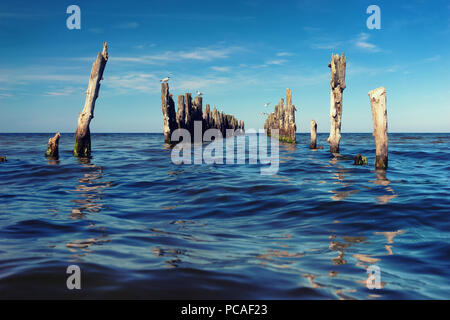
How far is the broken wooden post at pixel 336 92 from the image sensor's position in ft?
51.6

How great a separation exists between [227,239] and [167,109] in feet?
70.3

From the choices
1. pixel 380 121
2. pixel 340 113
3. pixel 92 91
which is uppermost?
pixel 92 91

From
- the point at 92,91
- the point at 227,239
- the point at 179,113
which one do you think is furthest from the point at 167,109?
the point at 227,239

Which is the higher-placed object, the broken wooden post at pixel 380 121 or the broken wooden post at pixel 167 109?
the broken wooden post at pixel 167 109

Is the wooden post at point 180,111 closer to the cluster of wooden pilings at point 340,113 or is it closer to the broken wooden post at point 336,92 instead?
the cluster of wooden pilings at point 340,113

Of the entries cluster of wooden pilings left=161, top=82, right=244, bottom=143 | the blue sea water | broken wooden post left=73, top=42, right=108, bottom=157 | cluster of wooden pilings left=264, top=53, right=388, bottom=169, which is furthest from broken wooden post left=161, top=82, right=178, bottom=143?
the blue sea water

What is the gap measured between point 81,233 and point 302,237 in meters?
3.04

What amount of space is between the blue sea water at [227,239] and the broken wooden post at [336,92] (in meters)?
7.25

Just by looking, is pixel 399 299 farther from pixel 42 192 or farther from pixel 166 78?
pixel 166 78

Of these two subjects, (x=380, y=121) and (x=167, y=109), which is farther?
(x=167, y=109)

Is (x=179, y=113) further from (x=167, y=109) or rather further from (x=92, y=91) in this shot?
(x=92, y=91)

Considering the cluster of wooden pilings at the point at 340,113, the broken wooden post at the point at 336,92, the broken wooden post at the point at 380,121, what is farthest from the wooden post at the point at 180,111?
the broken wooden post at the point at 380,121

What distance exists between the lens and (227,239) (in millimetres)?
4473

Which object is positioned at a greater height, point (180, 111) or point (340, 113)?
point (180, 111)
